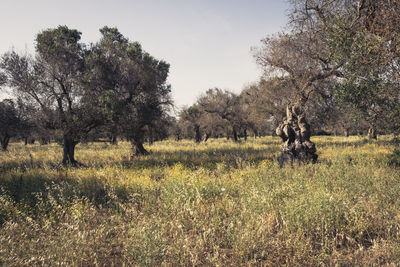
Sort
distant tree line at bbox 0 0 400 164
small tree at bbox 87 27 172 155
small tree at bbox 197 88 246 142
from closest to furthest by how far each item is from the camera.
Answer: distant tree line at bbox 0 0 400 164 < small tree at bbox 87 27 172 155 < small tree at bbox 197 88 246 142

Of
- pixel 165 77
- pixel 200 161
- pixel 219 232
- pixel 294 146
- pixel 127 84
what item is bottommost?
pixel 219 232

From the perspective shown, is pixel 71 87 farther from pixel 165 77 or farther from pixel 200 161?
pixel 200 161

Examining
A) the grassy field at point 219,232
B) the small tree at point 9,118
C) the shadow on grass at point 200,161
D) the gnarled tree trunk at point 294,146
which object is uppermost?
the small tree at point 9,118

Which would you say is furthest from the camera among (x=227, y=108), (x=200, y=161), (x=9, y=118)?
(x=227, y=108)

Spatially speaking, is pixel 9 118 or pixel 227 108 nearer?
pixel 9 118

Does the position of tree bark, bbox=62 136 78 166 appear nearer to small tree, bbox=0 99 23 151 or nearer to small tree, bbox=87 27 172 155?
small tree, bbox=87 27 172 155

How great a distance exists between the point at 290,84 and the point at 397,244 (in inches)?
495

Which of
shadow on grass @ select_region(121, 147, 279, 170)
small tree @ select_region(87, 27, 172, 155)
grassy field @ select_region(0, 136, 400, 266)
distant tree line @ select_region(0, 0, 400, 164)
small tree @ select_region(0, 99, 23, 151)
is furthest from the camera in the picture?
small tree @ select_region(0, 99, 23, 151)

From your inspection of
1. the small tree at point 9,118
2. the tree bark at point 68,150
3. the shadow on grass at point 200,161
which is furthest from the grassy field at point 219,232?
the small tree at point 9,118

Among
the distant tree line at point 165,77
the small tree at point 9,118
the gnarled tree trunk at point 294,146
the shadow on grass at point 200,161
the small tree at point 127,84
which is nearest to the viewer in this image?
the distant tree line at point 165,77

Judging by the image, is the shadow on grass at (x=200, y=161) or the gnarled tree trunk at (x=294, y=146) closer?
the shadow on grass at (x=200, y=161)

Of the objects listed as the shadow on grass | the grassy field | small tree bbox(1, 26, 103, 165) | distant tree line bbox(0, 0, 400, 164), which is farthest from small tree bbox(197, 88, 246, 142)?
the grassy field

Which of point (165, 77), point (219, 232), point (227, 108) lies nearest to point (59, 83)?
point (165, 77)

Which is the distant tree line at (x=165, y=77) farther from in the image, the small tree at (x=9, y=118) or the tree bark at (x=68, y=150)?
the small tree at (x=9, y=118)
